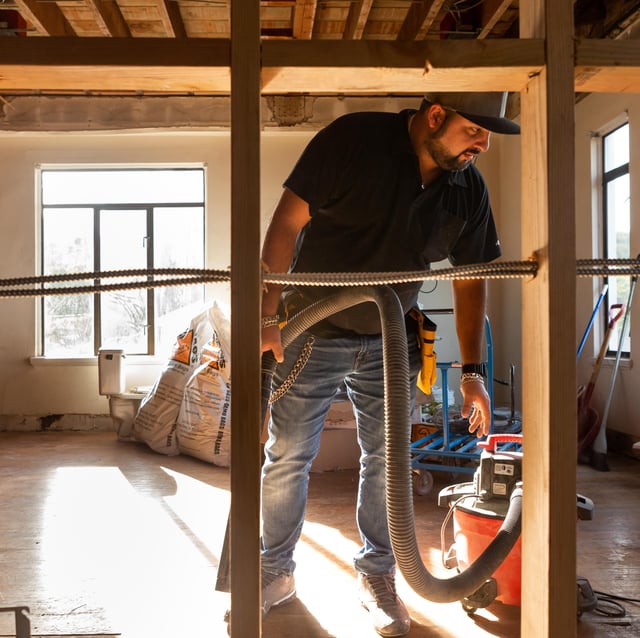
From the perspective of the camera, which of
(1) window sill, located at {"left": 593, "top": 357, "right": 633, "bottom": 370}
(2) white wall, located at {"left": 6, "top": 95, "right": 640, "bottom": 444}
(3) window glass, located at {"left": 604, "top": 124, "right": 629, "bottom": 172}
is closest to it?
(1) window sill, located at {"left": 593, "top": 357, "right": 633, "bottom": 370}

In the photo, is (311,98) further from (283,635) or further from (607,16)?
(283,635)

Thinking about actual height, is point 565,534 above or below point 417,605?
above

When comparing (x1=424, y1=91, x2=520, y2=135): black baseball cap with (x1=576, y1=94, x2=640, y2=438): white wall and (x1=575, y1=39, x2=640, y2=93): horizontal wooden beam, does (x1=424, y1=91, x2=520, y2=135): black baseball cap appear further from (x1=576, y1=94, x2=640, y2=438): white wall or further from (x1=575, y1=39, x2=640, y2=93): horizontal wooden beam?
(x1=576, y1=94, x2=640, y2=438): white wall

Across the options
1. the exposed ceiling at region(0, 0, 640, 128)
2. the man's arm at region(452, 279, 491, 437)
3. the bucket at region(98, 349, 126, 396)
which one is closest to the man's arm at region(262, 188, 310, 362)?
the man's arm at region(452, 279, 491, 437)

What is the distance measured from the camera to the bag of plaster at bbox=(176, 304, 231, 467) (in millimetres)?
4441

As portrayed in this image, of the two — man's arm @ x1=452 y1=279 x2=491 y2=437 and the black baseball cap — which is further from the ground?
the black baseball cap

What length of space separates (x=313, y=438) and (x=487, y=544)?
0.60 m

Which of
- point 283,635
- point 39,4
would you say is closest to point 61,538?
point 283,635

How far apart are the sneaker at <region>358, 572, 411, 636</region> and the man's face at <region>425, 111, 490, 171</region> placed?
1.16 m

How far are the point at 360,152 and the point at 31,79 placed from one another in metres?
0.98

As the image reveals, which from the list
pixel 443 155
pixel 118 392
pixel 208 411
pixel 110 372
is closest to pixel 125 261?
pixel 110 372

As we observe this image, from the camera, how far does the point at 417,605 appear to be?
1873 mm

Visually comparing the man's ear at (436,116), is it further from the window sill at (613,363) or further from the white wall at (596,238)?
the window sill at (613,363)

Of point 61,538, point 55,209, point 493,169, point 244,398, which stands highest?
point 493,169
